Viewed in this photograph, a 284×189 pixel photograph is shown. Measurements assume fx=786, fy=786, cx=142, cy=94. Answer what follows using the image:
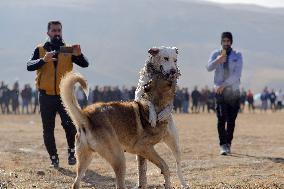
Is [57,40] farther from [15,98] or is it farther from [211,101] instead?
[211,101]

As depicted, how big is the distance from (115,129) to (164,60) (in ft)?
3.69

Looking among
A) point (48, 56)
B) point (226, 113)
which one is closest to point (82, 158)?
point (48, 56)

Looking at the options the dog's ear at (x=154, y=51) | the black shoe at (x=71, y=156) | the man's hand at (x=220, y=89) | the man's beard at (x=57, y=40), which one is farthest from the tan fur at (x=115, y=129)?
the man's hand at (x=220, y=89)

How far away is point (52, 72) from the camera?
37.4 feet

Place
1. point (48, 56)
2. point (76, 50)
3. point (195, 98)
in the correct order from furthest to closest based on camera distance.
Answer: point (195, 98) → point (48, 56) → point (76, 50)

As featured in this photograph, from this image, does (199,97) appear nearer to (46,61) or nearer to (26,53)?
(46,61)

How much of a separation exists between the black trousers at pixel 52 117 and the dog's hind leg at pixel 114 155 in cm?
344

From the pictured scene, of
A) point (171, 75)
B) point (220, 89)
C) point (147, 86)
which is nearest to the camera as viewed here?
point (171, 75)

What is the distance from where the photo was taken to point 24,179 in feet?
34.9

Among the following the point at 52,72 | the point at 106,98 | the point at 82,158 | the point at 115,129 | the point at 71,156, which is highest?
the point at 52,72

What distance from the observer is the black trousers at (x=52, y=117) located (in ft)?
37.6

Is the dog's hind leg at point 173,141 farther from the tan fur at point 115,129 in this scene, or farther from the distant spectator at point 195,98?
the distant spectator at point 195,98

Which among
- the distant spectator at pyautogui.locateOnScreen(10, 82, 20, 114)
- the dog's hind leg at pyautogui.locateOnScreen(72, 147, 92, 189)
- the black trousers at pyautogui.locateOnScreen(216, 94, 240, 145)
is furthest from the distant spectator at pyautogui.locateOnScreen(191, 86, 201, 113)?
the dog's hind leg at pyautogui.locateOnScreen(72, 147, 92, 189)

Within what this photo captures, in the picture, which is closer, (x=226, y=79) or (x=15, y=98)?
(x=226, y=79)
